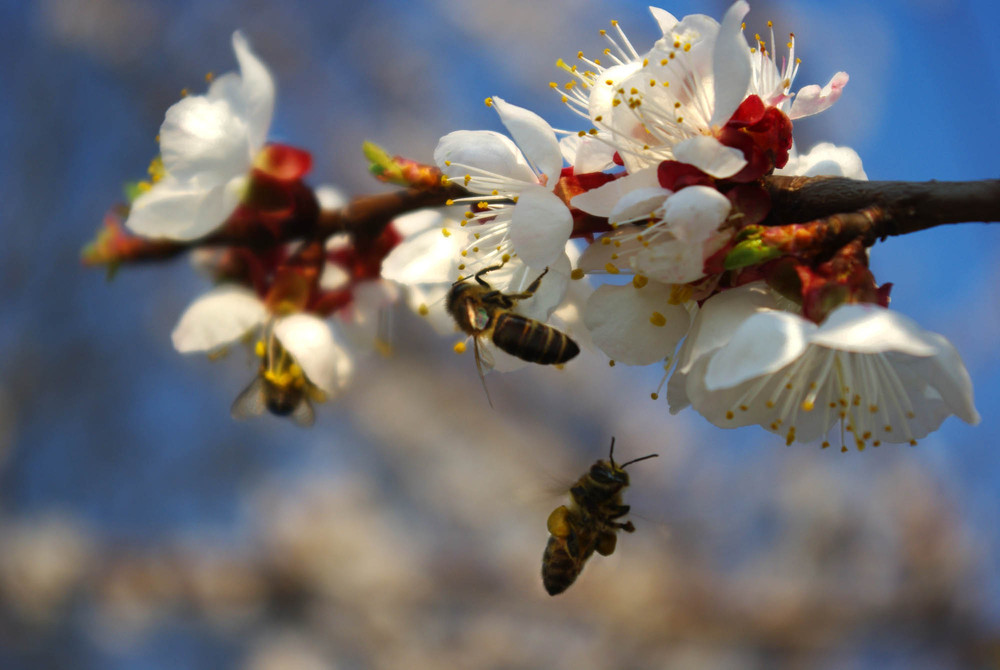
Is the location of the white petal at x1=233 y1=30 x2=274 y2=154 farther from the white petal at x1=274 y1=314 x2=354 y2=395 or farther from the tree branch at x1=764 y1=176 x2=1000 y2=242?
the tree branch at x1=764 y1=176 x2=1000 y2=242

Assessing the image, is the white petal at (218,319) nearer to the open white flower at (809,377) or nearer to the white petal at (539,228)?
the white petal at (539,228)

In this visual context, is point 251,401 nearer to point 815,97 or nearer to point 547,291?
point 547,291

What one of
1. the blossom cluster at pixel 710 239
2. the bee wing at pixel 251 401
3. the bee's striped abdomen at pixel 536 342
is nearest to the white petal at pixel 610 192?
the blossom cluster at pixel 710 239

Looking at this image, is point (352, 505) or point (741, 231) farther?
point (352, 505)

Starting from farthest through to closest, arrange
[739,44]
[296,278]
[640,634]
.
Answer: [640,634], [296,278], [739,44]

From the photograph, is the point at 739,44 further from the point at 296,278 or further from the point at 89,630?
the point at 89,630

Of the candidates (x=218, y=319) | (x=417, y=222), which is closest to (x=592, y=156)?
(x=417, y=222)

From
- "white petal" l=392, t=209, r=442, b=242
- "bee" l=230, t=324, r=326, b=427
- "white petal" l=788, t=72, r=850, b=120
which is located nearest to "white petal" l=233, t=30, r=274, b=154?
"white petal" l=392, t=209, r=442, b=242

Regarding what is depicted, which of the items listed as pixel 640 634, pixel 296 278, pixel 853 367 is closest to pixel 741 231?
pixel 853 367
